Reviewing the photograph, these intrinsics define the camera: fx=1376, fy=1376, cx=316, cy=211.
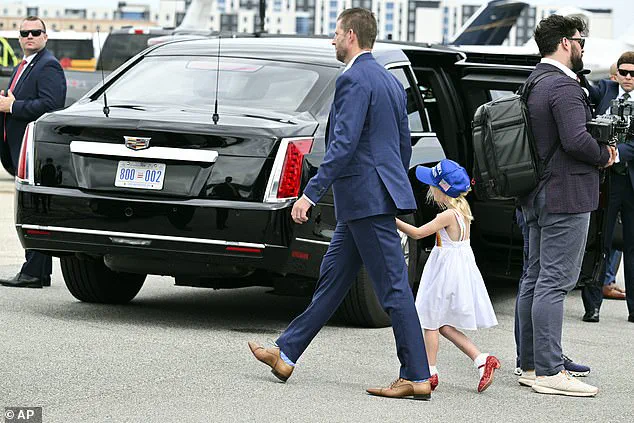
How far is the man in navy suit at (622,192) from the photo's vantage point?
9352 mm

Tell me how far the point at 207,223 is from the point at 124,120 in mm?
800

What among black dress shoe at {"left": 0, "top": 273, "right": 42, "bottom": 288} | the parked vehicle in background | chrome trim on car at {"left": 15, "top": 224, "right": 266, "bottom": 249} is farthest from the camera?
the parked vehicle in background

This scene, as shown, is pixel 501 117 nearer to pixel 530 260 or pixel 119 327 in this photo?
pixel 530 260

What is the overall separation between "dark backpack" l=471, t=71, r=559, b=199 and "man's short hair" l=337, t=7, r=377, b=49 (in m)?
0.79

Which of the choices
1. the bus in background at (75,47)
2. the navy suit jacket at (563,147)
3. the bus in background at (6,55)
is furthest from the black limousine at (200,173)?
the bus in background at (75,47)

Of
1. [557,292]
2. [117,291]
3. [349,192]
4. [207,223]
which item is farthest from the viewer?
[117,291]

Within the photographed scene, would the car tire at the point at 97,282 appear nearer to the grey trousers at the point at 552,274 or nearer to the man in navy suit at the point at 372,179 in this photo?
the man in navy suit at the point at 372,179

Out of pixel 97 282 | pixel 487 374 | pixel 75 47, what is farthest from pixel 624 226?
pixel 75 47

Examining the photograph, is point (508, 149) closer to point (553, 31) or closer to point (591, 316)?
point (553, 31)

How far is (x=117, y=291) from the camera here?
8945mm

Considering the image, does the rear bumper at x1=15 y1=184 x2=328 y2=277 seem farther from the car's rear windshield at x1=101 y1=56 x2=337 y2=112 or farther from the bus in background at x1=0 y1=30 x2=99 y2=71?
the bus in background at x1=0 y1=30 x2=99 y2=71

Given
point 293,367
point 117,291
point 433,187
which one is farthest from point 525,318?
point 117,291

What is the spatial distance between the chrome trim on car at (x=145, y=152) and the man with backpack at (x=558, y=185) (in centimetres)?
183

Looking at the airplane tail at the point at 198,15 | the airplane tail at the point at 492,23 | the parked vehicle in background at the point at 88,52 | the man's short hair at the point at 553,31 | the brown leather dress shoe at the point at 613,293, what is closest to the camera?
the man's short hair at the point at 553,31
